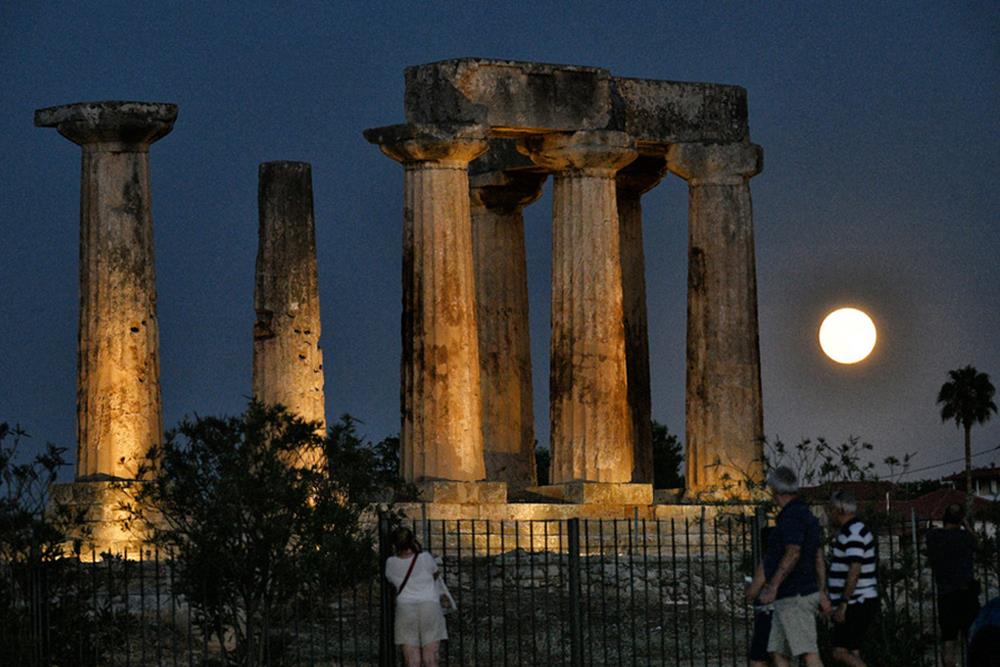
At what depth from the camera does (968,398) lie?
→ 91.2m

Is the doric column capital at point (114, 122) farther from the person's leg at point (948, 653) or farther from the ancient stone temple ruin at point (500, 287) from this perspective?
the person's leg at point (948, 653)

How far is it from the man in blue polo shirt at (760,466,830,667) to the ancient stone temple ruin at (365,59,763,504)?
17.0 m

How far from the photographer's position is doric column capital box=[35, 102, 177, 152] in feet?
141

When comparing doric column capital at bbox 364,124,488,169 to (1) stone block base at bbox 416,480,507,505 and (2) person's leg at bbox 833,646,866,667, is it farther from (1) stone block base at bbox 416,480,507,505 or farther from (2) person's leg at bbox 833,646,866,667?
(2) person's leg at bbox 833,646,866,667

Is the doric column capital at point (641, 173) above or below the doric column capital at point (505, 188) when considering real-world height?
above

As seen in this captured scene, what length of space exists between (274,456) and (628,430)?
61.1 ft

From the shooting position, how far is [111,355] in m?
43.0

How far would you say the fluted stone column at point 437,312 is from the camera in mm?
44938

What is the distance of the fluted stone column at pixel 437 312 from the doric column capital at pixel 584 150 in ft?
5.34

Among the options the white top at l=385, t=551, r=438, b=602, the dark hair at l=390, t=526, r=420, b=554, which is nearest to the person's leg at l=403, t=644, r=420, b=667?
the white top at l=385, t=551, r=438, b=602

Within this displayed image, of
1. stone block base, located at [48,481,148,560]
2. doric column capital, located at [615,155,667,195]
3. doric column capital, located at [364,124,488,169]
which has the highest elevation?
doric column capital, located at [615,155,667,195]

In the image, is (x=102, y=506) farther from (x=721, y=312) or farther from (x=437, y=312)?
(x=721, y=312)

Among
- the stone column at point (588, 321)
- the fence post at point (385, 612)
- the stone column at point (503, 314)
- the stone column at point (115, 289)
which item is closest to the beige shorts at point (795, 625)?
the fence post at point (385, 612)

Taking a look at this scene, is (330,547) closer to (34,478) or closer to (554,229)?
(34,478)
